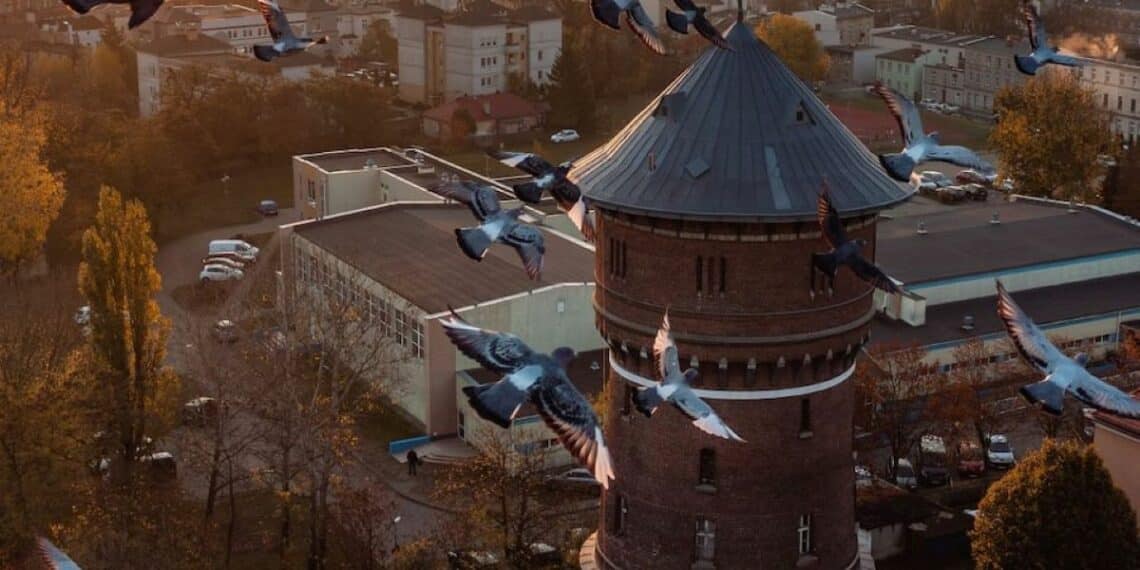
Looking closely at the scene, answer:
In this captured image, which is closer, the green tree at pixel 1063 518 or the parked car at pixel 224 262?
the green tree at pixel 1063 518

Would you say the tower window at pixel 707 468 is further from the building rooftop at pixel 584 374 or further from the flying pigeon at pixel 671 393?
the building rooftop at pixel 584 374

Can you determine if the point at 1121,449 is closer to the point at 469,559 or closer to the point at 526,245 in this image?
the point at 469,559

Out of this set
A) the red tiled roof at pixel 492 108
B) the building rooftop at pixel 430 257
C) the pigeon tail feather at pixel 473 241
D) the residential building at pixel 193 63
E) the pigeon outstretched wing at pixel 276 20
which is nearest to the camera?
the pigeon tail feather at pixel 473 241

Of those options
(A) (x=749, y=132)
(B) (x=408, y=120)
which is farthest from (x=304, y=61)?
(A) (x=749, y=132)

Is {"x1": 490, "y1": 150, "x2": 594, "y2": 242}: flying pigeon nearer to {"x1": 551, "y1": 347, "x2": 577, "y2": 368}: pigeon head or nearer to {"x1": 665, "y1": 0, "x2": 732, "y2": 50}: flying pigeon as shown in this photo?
{"x1": 665, "y1": 0, "x2": 732, "y2": 50}: flying pigeon

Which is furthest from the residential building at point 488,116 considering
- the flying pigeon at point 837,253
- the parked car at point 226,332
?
the flying pigeon at point 837,253

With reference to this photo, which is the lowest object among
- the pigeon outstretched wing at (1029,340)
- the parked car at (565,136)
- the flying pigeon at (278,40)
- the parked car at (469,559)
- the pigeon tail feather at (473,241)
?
the parked car at (469,559)

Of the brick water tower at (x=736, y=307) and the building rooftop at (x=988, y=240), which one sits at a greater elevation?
the brick water tower at (x=736, y=307)
